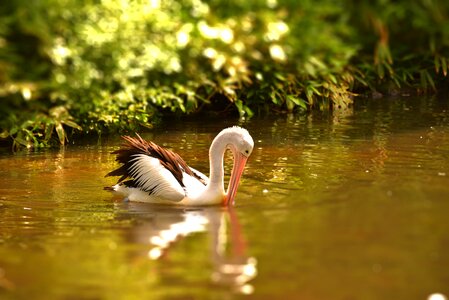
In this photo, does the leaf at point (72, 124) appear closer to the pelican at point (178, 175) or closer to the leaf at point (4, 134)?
the leaf at point (4, 134)

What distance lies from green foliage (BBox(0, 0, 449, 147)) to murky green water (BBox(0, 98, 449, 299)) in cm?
55

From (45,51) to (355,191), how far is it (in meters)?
3.97

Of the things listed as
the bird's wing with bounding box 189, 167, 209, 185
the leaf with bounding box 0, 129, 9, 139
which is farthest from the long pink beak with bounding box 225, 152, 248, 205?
the leaf with bounding box 0, 129, 9, 139

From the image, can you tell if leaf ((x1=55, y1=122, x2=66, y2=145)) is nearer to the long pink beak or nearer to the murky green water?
the murky green water

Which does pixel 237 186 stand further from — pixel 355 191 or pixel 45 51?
pixel 45 51

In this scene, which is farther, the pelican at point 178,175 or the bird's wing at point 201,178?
the bird's wing at point 201,178

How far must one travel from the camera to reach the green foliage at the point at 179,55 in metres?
10.3

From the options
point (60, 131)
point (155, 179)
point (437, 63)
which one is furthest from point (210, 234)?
point (437, 63)

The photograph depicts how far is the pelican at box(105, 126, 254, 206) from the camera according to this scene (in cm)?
753

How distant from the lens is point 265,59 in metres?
11.9

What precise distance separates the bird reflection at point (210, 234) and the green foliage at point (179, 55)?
2.92 metres

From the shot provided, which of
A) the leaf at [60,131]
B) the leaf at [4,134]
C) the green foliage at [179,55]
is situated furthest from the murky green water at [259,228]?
the green foliage at [179,55]

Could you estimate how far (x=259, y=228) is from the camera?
21.2ft

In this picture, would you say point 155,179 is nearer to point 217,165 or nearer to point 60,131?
point 217,165
